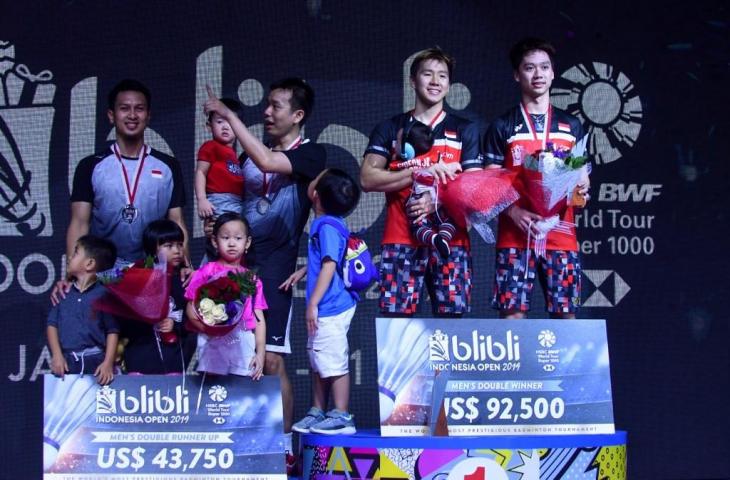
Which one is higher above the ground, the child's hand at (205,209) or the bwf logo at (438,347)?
the child's hand at (205,209)

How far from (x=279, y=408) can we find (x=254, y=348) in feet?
0.87

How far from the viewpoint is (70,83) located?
5.04m

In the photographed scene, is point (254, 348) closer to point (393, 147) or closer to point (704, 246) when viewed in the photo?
point (393, 147)

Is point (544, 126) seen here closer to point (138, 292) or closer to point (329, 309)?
point (329, 309)

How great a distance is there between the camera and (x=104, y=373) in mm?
3662

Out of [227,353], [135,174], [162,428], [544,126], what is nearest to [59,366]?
[162,428]

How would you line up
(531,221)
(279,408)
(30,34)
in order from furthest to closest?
1. (30,34)
2. (531,221)
3. (279,408)

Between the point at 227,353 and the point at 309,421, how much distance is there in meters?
0.40

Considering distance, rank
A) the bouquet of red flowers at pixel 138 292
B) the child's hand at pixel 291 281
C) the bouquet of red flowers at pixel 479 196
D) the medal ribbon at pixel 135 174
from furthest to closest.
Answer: the medal ribbon at pixel 135 174 < the child's hand at pixel 291 281 < the bouquet of red flowers at pixel 479 196 < the bouquet of red flowers at pixel 138 292

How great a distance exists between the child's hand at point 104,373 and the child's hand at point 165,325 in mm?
281

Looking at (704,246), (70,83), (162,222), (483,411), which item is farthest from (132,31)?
(704,246)

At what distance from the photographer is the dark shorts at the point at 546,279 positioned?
3.98 metres

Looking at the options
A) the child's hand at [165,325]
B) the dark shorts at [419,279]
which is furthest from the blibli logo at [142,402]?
the dark shorts at [419,279]

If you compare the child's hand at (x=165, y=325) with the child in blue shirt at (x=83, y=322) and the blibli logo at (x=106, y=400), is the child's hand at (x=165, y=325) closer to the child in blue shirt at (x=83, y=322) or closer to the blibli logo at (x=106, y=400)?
the child in blue shirt at (x=83, y=322)
